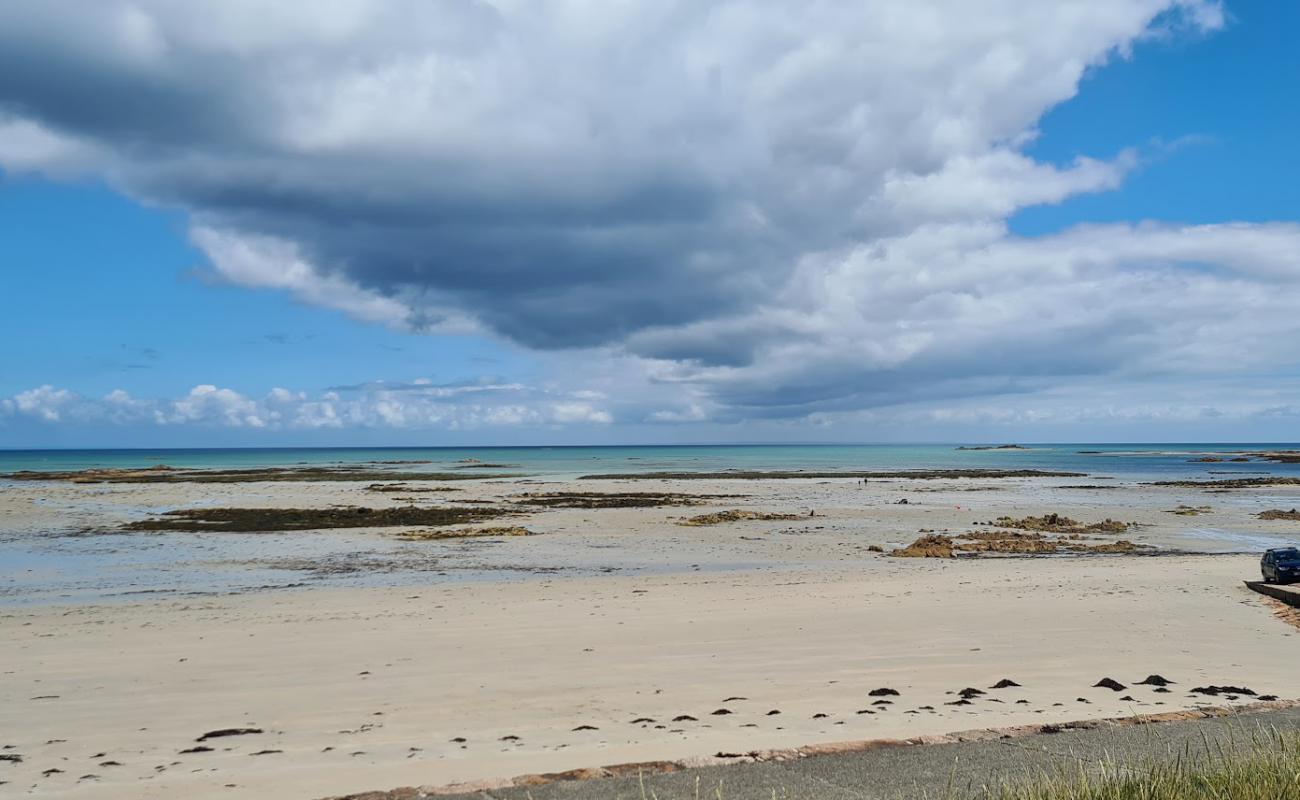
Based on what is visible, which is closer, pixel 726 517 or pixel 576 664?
pixel 576 664

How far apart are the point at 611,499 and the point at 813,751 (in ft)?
151

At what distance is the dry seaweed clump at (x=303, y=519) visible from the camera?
35812 mm

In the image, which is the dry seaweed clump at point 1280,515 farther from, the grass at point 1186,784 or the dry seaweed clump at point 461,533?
the grass at point 1186,784

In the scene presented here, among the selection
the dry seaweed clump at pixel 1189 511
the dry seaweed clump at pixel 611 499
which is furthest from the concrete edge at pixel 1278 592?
the dry seaweed clump at pixel 611 499

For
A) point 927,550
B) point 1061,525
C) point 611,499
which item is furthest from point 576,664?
point 611,499

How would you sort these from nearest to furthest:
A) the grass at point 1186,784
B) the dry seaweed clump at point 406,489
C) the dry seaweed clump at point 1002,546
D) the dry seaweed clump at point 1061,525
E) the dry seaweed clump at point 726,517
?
the grass at point 1186,784
the dry seaweed clump at point 1002,546
the dry seaweed clump at point 1061,525
the dry seaweed clump at point 726,517
the dry seaweed clump at point 406,489

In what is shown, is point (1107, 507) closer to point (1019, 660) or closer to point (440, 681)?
point (1019, 660)

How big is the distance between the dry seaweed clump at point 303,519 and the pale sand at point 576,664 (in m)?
17.2

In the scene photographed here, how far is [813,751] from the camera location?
6898 millimetres

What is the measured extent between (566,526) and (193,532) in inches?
594

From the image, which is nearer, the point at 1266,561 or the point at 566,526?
the point at 1266,561

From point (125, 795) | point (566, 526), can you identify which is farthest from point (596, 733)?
point (566, 526)

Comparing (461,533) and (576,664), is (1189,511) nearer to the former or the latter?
(461,533)

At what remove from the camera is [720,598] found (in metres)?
17.8
